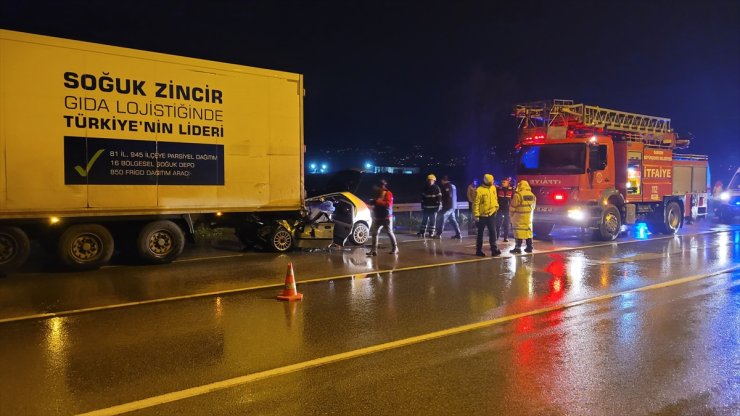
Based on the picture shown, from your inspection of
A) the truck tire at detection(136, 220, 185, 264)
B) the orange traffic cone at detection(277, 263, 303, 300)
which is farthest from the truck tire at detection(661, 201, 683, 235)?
the truck tire at detection(136, 220, 185, 264)

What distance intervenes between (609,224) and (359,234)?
663cm

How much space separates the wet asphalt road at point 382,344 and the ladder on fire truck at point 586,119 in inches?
269

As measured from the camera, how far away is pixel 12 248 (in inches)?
377

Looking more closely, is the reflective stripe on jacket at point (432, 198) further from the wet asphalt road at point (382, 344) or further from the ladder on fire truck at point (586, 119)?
the wet asphalt road at point (382, 344)

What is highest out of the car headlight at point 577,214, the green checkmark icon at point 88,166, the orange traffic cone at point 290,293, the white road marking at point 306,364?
the green checkmark icon at point 88,166

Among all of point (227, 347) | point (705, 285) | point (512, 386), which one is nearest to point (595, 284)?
point (705, 285)

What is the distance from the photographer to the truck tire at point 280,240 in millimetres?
12547

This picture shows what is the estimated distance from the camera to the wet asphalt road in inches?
172

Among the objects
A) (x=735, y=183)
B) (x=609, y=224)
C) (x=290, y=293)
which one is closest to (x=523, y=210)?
(x=609, y=224)

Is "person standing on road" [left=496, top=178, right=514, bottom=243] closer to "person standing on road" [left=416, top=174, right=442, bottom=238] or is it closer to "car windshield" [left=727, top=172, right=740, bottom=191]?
"person standing on road" [left=416, top=174, right=442, bottom=238]

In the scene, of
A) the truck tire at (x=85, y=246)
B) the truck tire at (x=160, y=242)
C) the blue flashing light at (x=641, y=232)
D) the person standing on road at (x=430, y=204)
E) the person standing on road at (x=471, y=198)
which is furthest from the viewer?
the person standing on road at (x=471, y=198)

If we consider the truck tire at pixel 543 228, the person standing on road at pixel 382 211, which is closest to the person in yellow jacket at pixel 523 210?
the person standing on road at pixel 382 211

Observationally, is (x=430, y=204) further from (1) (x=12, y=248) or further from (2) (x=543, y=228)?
(1) (x=12, y=248)

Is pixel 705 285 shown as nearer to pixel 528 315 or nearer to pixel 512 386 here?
pixel 528 315
